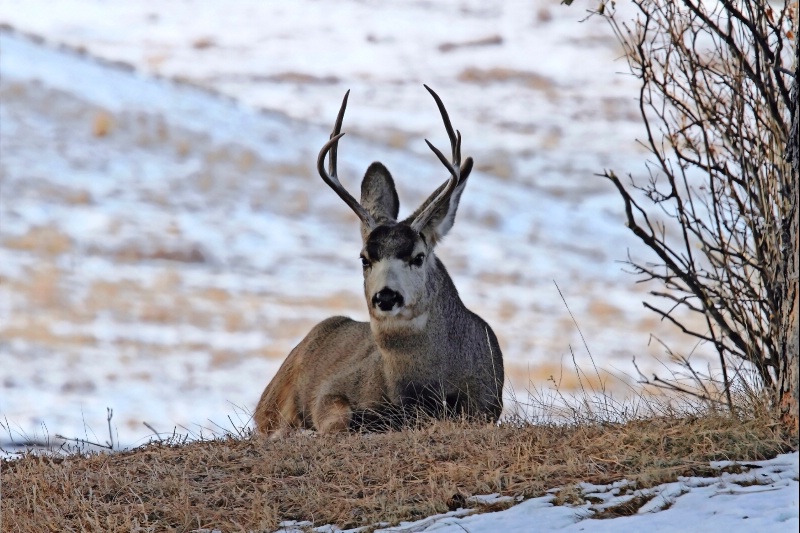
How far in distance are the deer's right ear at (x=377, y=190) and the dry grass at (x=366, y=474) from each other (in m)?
2.72

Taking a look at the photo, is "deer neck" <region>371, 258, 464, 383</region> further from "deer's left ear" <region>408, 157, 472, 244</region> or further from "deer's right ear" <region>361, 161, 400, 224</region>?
"deer's right ear" <region>361, 161, 400, 224</region>

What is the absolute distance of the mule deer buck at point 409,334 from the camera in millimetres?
9602

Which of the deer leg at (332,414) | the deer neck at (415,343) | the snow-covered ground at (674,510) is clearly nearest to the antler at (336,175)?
the deer neck at (415,343)

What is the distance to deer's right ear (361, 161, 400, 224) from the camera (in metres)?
10.6

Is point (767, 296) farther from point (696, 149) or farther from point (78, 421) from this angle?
point (78, 421)

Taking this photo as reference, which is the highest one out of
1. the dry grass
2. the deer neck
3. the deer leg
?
the deer neck

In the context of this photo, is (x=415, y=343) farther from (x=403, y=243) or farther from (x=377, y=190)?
(x=377, y=190)

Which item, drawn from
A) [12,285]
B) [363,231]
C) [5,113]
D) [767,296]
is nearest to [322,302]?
[12,285]

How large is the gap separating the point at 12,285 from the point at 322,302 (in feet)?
23.5

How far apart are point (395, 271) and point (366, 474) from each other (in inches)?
93.5

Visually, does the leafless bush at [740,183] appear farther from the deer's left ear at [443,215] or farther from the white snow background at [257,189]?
the white snow background at [257,189]

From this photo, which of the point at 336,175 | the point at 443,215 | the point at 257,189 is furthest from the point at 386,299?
the point at 257,189

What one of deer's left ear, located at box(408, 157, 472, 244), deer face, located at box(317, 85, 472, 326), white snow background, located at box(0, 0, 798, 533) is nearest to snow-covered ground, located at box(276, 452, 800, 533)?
deer face, located at box(317, 85, 472, 326)

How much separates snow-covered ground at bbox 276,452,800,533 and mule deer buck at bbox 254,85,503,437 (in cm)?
261
